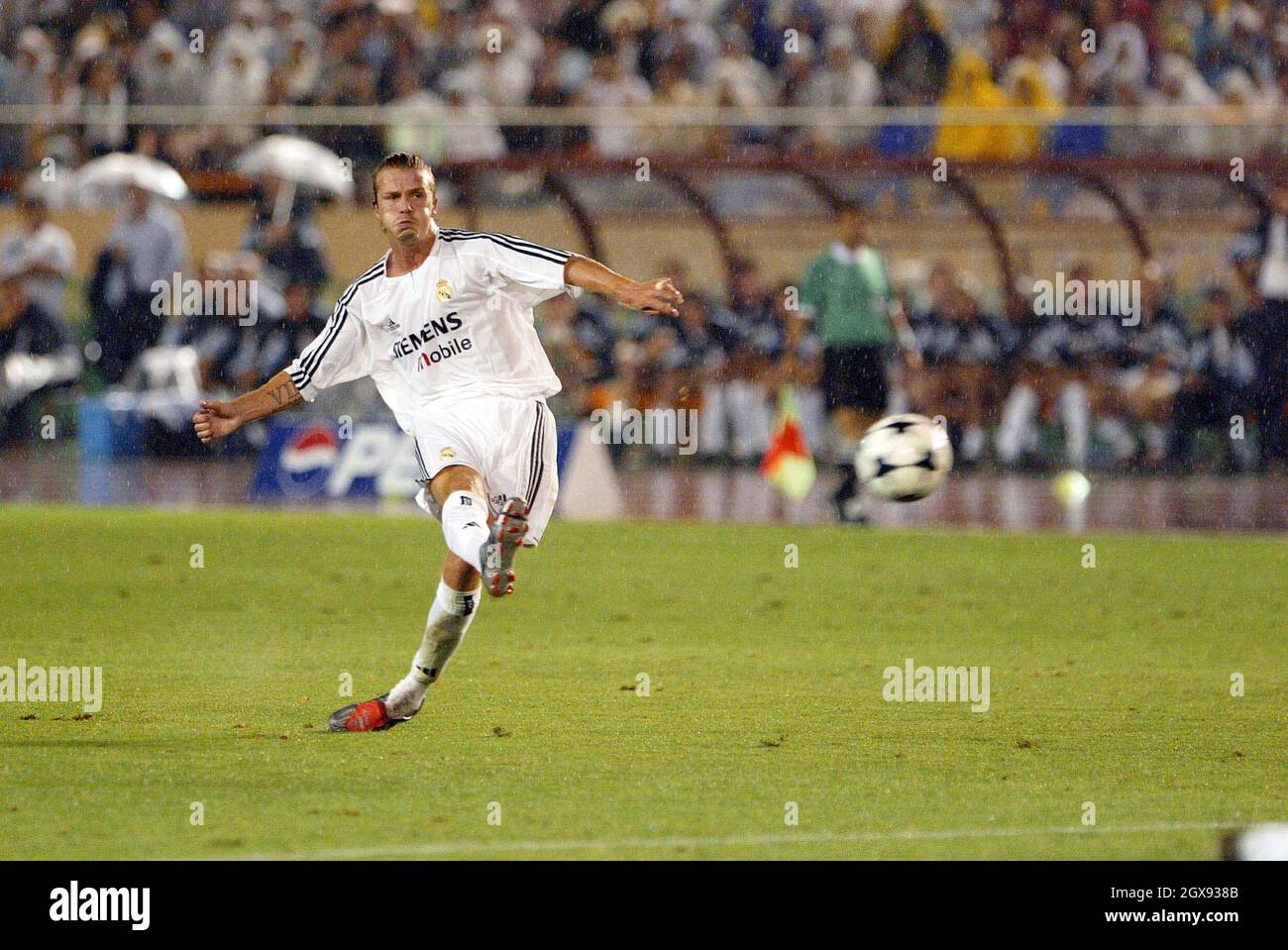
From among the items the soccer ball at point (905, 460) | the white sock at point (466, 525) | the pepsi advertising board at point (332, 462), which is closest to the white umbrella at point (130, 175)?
the pepsi advertising board at point (332, 462)

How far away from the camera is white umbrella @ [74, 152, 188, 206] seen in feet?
61.3

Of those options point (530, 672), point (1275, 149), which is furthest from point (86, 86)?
point (530, 672)

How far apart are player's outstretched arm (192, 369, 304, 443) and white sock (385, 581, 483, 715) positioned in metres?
0.99

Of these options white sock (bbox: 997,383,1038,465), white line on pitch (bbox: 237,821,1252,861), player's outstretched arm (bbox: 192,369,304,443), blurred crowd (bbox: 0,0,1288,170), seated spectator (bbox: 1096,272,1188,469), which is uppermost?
blurred crowd (bbox: 0,0,1288,170)

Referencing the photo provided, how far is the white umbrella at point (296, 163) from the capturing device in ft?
61.4

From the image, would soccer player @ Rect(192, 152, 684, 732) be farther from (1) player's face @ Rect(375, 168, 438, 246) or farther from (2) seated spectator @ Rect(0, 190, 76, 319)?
(2) seated spectator @ Rect(0, 190, 76, 319)

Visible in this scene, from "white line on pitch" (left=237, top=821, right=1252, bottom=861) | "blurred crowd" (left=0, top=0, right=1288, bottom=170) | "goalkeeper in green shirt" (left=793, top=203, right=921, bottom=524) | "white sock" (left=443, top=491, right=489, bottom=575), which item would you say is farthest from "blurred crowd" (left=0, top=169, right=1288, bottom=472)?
"white line on pitch" (left=237, top=821, right=1252, bottom=861)

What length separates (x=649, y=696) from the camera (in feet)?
30.4

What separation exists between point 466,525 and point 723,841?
1.83 meters

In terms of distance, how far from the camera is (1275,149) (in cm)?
1853

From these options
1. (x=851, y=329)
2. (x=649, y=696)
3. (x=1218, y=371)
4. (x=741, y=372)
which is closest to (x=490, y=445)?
(x=649, y=696)

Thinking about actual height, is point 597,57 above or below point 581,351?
above

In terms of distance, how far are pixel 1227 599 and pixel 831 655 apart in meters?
3.22

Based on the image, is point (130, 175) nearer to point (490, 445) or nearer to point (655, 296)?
point (490, 445)
